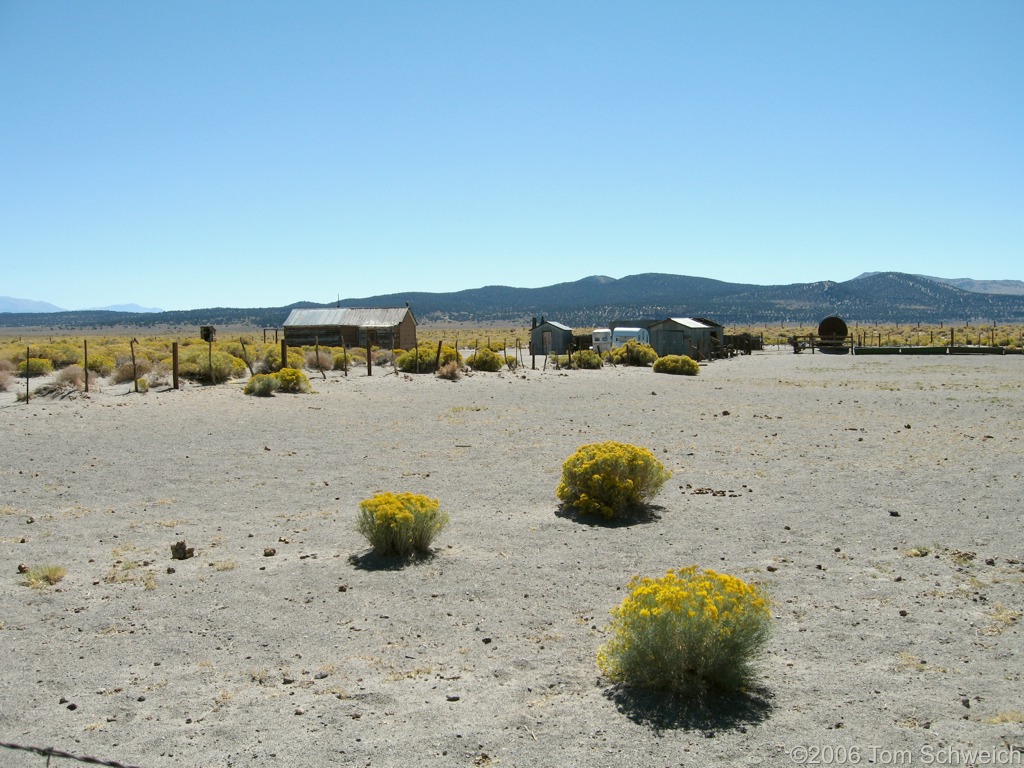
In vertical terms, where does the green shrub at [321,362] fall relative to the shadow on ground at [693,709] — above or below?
above

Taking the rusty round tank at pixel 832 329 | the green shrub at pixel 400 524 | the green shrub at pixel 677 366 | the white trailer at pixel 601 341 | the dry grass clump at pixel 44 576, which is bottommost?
the dry grass clump at pixel 44 576

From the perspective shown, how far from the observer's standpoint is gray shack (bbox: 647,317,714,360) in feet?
164

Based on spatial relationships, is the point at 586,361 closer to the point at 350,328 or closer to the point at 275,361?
the point at 275,361

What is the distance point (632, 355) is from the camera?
43.8m

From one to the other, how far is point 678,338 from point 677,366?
15.0 meters

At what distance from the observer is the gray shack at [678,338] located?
4991 centimetres

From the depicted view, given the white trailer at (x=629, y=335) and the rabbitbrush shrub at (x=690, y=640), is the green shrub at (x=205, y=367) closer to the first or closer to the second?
the rabbitbrush shrub at (x=690, y=640)

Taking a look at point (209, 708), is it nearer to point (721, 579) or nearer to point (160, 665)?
point (160, 665)

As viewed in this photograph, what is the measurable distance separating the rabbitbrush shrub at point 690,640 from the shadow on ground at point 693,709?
67mm

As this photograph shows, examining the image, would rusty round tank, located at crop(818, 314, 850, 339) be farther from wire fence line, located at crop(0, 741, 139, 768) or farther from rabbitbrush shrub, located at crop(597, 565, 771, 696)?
wire fence line, located at crop(0, 741, 139, 768)

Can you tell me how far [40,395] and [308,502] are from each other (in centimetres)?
1473

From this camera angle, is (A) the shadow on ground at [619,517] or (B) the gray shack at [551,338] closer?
(A) the shadow on ground at [619,517]

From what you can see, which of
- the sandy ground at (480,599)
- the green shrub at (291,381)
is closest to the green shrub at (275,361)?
the green shrub at (291,381)

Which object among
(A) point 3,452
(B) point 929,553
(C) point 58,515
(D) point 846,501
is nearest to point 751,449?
(D) point 846,501
